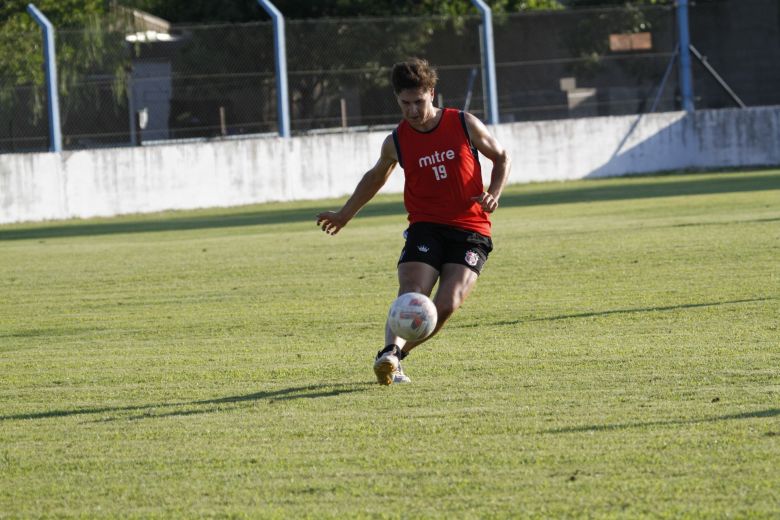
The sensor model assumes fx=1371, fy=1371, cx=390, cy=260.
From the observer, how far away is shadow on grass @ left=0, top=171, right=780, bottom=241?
A: 22.0 meters

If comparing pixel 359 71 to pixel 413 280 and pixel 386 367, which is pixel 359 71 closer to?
pixel 413 280

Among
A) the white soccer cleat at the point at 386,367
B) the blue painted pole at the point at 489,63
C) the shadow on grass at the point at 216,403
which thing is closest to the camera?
the shadow on grass at the point at 216,403

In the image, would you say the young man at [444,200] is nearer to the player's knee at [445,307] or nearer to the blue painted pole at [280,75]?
the player's knee at [445,307]

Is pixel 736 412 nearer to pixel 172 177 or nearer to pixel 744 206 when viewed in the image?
pixel 744 206

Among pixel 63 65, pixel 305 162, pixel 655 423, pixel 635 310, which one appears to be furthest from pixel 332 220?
pixel 305 162

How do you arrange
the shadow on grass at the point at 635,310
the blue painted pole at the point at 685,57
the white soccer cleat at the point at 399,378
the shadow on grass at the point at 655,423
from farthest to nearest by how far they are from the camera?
the blue painted pole at the point at 685,57 < the shadow on grass at the point at 635,310 < the white soccer cleat at the point at 399,378 < the shadow on grass at the point at 655,423

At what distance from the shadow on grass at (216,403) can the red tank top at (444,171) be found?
1.10 m

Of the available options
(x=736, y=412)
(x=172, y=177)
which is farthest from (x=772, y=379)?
(x=172, y=177)

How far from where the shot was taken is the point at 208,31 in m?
26.5

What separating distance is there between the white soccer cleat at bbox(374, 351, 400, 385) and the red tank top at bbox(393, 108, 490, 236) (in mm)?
928

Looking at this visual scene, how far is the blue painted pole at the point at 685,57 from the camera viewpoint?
31469mm

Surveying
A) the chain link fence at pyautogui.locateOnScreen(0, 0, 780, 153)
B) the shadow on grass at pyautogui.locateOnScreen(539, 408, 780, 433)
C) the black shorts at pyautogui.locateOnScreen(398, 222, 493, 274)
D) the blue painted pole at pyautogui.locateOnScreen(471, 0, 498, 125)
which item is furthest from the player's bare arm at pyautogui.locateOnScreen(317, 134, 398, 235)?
the blue painted pole at pyautogui.locateOnScreen(471, 0, 498, 125)

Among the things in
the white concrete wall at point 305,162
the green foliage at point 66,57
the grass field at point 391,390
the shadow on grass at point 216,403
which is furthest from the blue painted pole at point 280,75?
the shadow on grass at point 216,403

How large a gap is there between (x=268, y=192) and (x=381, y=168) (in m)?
18.6
